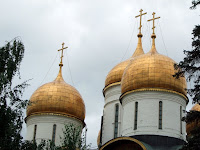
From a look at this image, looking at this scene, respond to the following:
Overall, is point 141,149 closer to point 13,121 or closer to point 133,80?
point 133,80

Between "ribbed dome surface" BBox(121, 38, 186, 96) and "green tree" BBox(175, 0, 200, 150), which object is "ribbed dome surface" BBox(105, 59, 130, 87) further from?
"green tree" BBox(175, 0, 200, 150)

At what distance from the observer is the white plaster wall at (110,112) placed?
74.6 feet

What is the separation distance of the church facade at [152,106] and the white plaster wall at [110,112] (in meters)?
2.70

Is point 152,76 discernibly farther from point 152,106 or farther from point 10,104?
point 10,104

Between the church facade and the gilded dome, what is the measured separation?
3.32 m

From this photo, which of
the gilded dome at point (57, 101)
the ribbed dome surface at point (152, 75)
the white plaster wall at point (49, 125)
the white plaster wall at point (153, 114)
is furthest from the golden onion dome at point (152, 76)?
the white plaster wall at point (49, 125)

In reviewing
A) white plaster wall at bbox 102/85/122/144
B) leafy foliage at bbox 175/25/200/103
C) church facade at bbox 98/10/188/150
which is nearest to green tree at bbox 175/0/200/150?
leafy foliage at bbox 175/25/200/103

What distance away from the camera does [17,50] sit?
1380 cm

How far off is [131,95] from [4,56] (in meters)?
7.71

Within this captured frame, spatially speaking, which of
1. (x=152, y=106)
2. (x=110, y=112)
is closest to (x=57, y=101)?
(x=110, y=112)

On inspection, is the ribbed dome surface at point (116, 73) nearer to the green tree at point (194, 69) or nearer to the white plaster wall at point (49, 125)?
the white plaster wall at point (49, 125)

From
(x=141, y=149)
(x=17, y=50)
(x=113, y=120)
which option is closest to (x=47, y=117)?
(x=113, y=120)

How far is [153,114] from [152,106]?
0.33 m

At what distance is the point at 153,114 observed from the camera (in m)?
19.3
